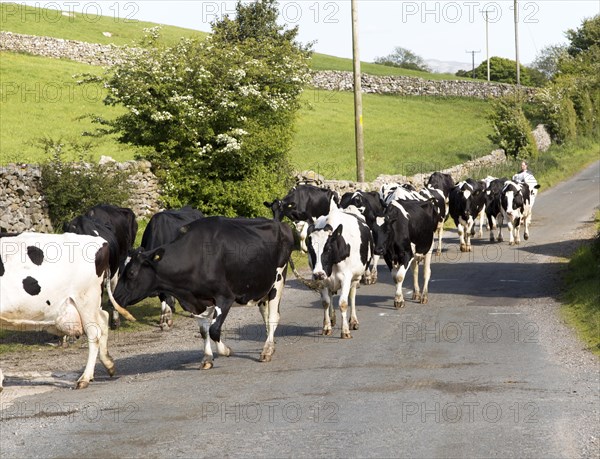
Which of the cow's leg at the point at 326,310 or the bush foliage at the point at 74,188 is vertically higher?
the bush foliage at the point at 74,188

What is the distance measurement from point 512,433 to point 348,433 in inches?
66.5

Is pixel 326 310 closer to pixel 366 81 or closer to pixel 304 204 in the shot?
pixel 304 204

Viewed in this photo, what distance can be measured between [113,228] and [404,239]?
5.84 metres

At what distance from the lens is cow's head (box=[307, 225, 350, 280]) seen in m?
15.6

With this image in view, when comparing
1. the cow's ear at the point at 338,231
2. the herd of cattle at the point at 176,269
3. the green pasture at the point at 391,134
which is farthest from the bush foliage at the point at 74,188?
the green pasture at the point at 391,134

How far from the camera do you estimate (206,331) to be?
13.6m

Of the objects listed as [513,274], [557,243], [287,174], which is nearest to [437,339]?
[513,274]

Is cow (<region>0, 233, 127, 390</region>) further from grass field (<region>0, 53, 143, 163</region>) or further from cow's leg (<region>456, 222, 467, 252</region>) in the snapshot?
grass field (<region>0, 53, 143, 163</region>)

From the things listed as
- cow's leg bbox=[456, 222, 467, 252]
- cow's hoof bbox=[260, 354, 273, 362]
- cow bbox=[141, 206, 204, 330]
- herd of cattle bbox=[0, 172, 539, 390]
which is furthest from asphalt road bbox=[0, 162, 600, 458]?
cow's leg bbox=[456, 222, 467, 252]

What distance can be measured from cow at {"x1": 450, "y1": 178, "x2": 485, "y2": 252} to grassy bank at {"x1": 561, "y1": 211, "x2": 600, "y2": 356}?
431 centimetres

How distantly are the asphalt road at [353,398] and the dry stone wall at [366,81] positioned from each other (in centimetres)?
5444

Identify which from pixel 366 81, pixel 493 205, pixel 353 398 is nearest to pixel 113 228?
pixel 353 398

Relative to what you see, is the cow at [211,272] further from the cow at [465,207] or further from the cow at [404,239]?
the cow at [465,207]

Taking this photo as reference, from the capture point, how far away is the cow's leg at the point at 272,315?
1390 cm
